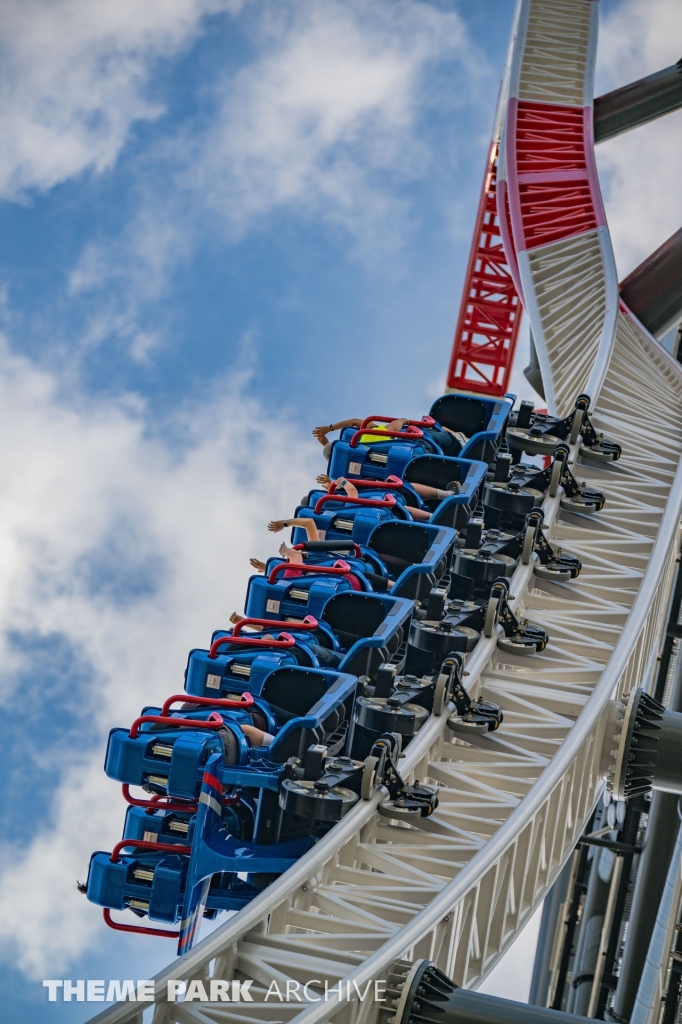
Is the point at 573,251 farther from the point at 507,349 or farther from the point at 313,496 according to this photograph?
the point at 507,349

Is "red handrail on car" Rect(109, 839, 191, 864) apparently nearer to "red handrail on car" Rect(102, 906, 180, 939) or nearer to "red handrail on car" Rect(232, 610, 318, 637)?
"red handrail on car" Rect(102, 906, 180, 939)

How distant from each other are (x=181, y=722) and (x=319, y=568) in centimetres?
288

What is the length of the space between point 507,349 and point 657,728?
19.2 metres

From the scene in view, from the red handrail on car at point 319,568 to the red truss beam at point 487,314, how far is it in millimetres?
17054

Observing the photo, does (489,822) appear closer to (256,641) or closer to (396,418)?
(256,641)

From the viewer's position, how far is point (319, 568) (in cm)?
1141

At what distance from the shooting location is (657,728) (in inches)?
378

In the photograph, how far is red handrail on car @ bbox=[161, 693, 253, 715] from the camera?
889cm

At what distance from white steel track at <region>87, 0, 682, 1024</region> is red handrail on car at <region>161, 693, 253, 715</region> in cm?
115

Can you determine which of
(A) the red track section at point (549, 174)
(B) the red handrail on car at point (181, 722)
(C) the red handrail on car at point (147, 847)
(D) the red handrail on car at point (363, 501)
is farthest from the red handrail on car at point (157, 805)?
(A) the red track section at point (549, 174)

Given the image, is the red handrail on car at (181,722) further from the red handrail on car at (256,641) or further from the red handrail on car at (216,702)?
the red handrail on car at (256,641)

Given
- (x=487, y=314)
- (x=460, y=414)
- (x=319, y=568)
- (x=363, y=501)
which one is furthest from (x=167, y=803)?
(x=487, y=314)

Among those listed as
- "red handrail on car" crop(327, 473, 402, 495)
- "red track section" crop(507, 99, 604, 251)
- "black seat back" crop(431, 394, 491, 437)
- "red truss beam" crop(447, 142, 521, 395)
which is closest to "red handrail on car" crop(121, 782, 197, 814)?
"red handrail on car" crop(327, 473, 402, 495)

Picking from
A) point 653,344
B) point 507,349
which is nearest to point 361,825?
point 653,344
